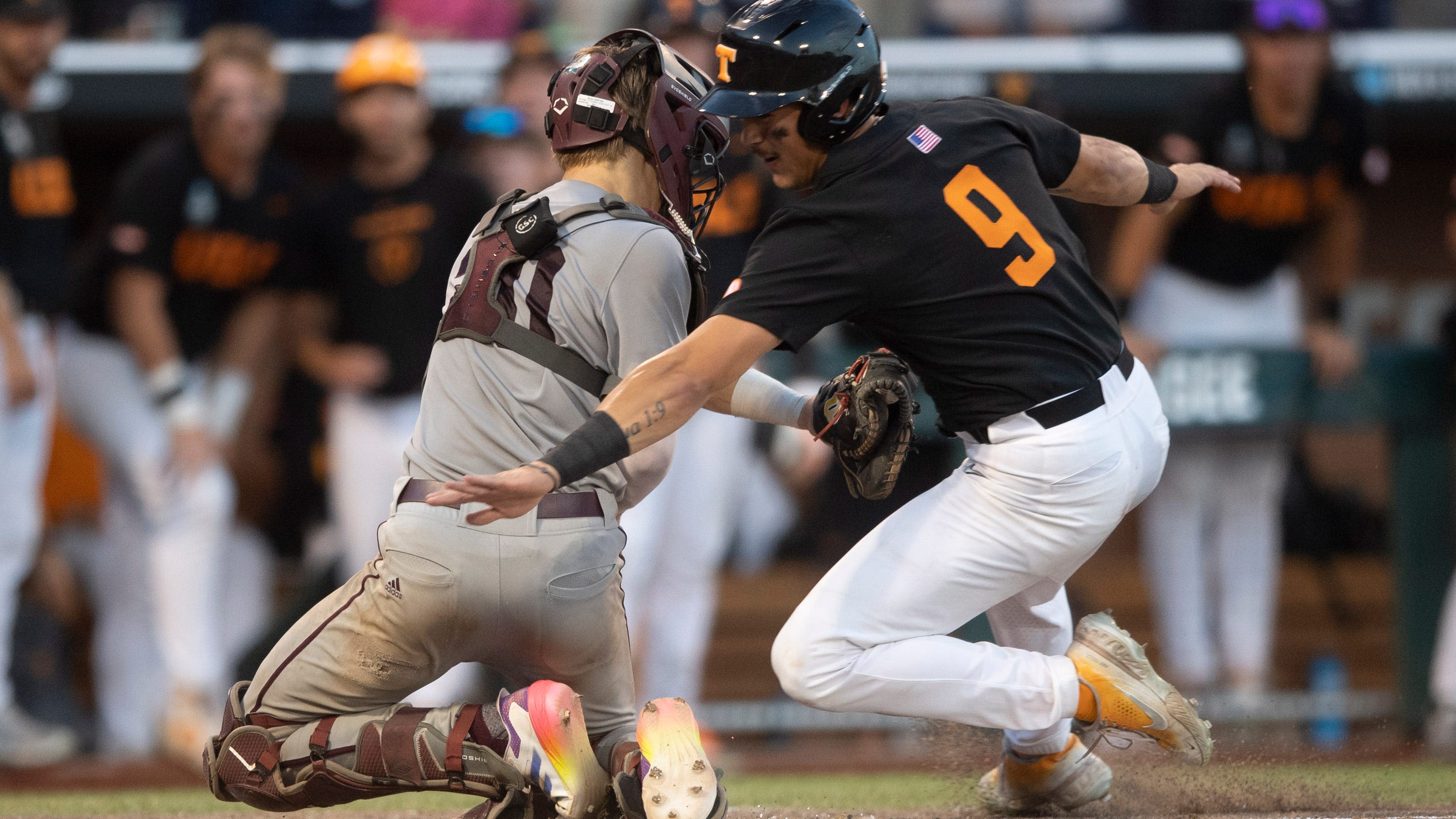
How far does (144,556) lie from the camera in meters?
5.38

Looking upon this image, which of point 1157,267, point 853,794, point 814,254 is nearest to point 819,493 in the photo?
point 1157,267

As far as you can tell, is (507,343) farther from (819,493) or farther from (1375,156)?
(1375,156)

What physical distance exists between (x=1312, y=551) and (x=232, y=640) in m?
4.57

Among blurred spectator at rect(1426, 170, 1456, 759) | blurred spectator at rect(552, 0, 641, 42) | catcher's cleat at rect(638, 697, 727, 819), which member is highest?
blurred spectator at rect(552, 0, 641, 42)

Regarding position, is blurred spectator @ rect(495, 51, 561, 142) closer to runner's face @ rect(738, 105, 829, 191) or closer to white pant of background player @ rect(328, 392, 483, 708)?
white pant of background player @ rect(328, 392, 483, 708)

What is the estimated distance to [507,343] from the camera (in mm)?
2641

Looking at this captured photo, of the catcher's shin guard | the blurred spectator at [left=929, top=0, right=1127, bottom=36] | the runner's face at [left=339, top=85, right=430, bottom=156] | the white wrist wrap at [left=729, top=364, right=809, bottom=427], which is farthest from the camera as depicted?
the blurred spectator at [left=929, top=0, right=1127, bottom=36]

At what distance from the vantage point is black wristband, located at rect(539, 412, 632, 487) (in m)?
2.40

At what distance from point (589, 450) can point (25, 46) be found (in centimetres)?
353

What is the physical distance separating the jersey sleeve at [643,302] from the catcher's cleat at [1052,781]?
3.99 feet

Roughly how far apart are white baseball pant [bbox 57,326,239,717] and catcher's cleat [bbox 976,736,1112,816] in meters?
3.04

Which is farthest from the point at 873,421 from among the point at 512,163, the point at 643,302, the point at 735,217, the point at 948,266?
the point at 512,163

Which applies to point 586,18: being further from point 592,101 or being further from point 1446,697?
point 1446,697

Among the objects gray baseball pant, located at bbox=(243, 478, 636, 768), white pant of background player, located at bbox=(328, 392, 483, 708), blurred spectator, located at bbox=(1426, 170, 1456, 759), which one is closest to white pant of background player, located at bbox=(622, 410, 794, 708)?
white pant of background player, located at bbox=(328, 392, 483, 708)
